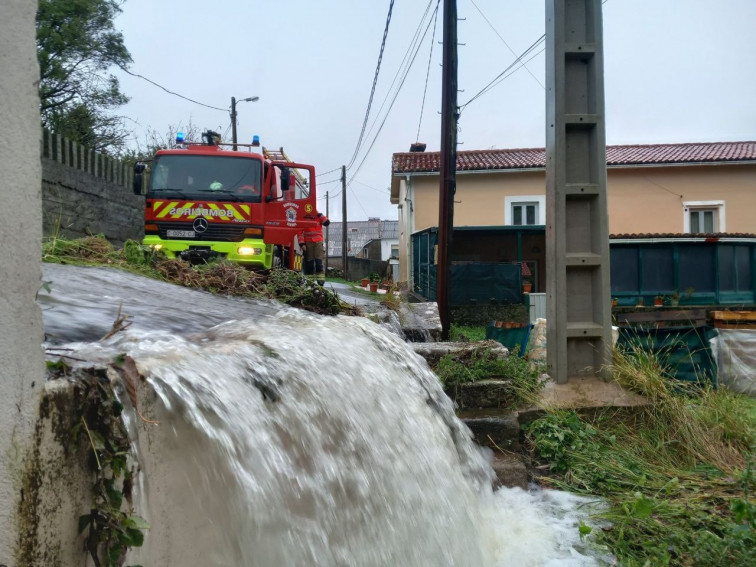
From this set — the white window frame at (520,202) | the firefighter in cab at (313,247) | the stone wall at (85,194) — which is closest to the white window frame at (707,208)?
the white window frame at (520,202)

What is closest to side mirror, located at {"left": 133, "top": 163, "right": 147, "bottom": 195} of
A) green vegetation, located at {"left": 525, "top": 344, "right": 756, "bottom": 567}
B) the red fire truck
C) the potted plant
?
the red fire truck

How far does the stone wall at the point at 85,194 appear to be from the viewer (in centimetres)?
1032

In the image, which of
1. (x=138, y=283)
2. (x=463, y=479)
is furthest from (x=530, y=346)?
(x=138, y=283)

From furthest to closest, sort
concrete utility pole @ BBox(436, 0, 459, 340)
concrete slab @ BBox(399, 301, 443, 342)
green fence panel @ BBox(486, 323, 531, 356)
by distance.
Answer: green fence panel @ BBox(486, 323, 531, 356), concrete utility pole @ BBox(436, 0, 459, 340), concrete slab @ BBox(399, 301, 443, 342)

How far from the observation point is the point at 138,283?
4414 mm

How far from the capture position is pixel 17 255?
135 centimetres

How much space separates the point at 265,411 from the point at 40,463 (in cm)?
92

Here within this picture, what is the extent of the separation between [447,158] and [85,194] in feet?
23.3

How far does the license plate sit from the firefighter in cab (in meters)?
1.84

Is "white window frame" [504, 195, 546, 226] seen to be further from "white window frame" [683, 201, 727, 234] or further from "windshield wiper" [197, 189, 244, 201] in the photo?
"windshield wiper" [197, 189, 244, 201]

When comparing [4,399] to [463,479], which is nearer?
[4,399]

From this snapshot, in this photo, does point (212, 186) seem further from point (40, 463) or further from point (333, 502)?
point (40, 463)

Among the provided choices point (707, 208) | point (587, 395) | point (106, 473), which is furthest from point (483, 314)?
point (106, 473)

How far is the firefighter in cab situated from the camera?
11.1 metres
